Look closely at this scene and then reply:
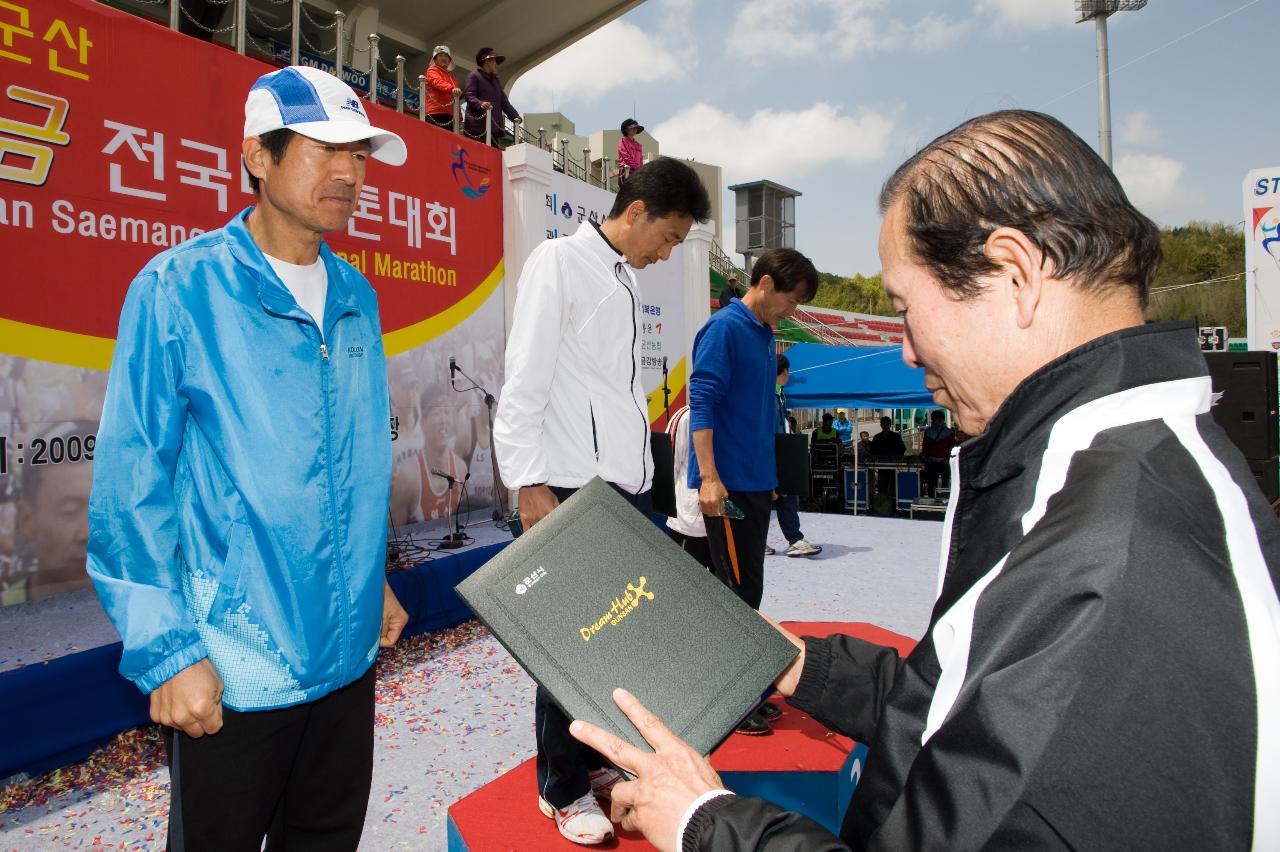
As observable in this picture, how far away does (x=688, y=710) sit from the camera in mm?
942

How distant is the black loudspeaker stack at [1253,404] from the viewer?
4.95 metres

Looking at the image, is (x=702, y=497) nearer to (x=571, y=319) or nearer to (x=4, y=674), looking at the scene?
(x=571, y=319)

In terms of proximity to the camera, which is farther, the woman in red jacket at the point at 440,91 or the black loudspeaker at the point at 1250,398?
the woman in red jacket at the point at 440,91

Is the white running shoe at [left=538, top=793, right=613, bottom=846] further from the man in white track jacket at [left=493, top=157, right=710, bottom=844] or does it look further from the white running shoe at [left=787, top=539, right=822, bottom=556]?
the white running shoe at [left=787, top=539, right=822, bottom=556]

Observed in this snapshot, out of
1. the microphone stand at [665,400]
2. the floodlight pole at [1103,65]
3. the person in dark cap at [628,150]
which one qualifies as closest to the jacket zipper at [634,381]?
the microphone stand at [665,400]

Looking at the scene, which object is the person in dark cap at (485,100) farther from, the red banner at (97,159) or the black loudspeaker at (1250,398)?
the black loudspeaker at (1250,398)

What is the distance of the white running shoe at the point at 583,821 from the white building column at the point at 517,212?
228 inches

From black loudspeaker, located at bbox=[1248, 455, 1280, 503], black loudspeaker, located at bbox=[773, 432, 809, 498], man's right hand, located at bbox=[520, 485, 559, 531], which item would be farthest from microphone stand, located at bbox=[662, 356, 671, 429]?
man's right hand, located at bbox=[520, 485, 559, 531]

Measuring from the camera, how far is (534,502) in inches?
74.0

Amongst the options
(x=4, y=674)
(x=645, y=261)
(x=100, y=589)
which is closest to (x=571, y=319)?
(x=645, y=261)

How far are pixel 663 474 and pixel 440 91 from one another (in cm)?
691

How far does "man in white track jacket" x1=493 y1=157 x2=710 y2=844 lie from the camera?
75.3 inches

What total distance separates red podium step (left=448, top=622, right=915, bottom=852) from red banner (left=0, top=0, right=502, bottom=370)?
12.2 feet

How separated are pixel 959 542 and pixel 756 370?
7.13 ft
